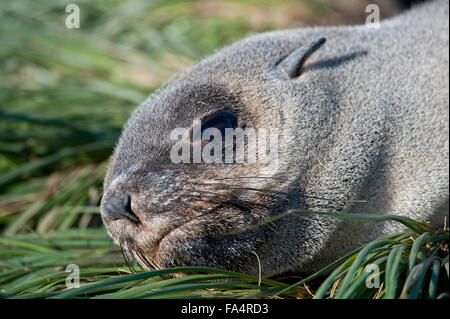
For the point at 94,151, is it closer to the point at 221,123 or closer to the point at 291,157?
the point at 221,123

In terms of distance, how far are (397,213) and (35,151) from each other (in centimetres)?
253

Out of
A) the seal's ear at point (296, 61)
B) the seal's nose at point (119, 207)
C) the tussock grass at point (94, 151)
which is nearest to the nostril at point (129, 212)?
the seal's nose at point (119, 207)

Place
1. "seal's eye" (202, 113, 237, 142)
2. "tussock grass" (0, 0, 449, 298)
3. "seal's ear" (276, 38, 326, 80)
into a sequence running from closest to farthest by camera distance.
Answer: "tussock grass" (0, 0, 449, 298), "seal's eye" (202, 113, 237, 142), "seal's ear" (276, 38, 326, 80)

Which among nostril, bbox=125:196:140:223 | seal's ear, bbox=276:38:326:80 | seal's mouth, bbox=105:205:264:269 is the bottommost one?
seal's mouth, bbox=105:205:264:269

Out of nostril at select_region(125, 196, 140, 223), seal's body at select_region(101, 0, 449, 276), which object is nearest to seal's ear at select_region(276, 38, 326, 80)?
seal's body at select_region(101, 0, 449, 276)

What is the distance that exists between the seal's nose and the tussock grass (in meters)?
0.21

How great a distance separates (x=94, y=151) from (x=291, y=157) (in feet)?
6.63

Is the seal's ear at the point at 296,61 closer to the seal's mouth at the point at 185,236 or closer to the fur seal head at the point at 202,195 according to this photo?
the fur seal head at the point at 202,195

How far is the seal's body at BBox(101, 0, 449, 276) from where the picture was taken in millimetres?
2098

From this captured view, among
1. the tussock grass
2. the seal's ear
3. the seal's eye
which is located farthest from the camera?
the seal's ear

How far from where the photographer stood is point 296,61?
2.46m

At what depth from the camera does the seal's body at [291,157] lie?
82.6 inches

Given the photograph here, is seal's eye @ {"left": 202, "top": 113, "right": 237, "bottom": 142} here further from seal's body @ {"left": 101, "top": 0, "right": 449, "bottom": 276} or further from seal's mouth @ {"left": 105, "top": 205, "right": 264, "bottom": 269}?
seal's mouth @ {"left": 105, "top": 205, "right": 264, "bottom": 269}
